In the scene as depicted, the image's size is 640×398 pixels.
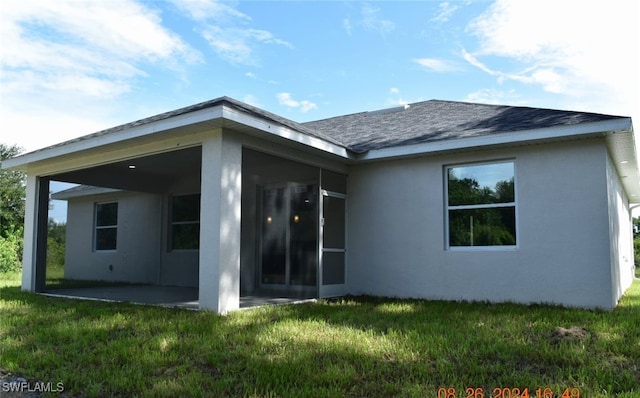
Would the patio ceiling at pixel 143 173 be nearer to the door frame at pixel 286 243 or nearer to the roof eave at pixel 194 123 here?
the roof eave at pixel 194 123

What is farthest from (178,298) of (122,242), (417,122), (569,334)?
(569,334)

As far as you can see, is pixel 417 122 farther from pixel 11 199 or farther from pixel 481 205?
pixel 11 199

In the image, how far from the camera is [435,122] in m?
9.33

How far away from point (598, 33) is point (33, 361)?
10572 millimetres

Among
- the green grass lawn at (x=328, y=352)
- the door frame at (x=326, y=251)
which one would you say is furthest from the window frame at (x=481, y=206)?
the door frame at (x=326, y=251)

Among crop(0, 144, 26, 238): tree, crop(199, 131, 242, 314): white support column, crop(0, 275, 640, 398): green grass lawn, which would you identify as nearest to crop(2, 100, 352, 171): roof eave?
crop(199, 131, 242, 314): white support column

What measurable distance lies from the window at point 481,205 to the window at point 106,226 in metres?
9.71

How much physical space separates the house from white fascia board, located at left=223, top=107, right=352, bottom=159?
26 mm

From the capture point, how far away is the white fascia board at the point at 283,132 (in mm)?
6113

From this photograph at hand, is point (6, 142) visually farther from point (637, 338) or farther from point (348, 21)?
point (637, 338)

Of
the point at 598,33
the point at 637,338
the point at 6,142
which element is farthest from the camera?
the point at 6,142

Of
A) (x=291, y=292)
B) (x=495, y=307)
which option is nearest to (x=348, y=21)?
(x=291, y=292)

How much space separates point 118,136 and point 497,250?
632cm

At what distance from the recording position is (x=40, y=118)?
43.4 feet
